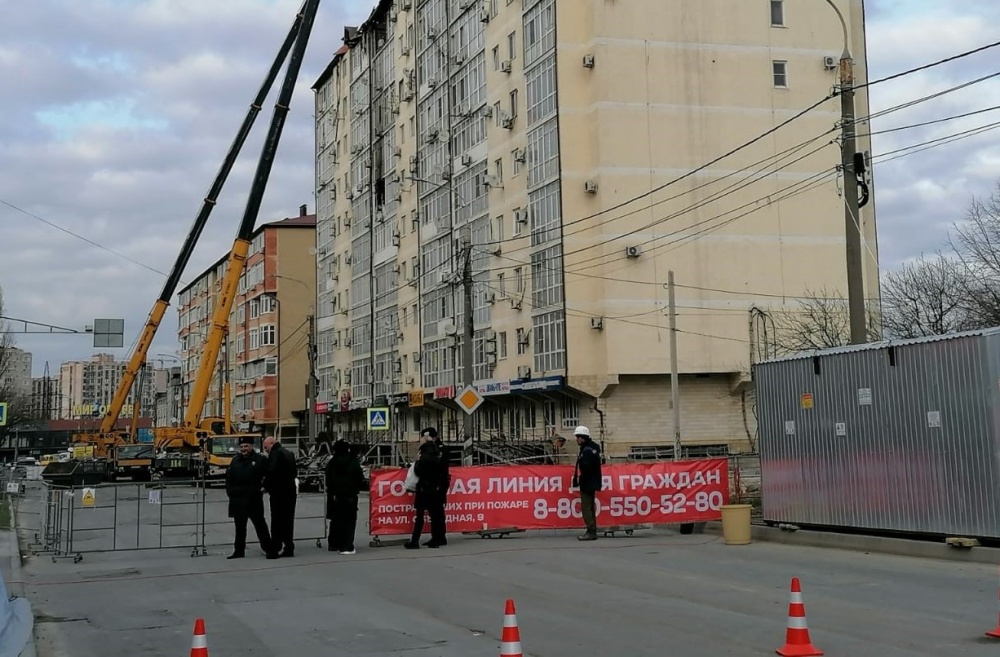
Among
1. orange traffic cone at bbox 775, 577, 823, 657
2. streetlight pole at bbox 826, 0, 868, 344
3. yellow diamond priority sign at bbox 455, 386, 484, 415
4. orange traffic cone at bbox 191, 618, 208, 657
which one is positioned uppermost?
streetlight pole at bbox 826, 0, 868, 344

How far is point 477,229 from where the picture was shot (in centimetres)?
5331

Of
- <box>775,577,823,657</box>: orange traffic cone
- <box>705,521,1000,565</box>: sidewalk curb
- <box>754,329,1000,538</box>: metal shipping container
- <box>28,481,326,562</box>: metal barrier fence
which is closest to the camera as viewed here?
<box>775,577,823,657</box>: orange traffic cone

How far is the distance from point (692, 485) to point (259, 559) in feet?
26.1

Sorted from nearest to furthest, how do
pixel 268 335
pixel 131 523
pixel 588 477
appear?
pixel 588 477 → pixel 131 523 → pixel 268 335

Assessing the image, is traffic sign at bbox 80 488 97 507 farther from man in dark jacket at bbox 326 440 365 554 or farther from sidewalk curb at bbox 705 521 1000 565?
sidewalk curb at bbox 705 521 1000 565

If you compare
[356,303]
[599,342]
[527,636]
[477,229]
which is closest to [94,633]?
[527,636]

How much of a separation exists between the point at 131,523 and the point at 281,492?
22.1 ft

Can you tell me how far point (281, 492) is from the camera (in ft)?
55.9

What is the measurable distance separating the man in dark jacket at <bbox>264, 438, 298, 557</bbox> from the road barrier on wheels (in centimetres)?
257

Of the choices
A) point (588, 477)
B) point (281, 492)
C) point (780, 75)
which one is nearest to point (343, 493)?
point (281, 492)

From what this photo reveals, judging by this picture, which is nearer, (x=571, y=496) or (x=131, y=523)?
(x=571, y=496)

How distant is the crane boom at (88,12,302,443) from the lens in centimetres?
4123

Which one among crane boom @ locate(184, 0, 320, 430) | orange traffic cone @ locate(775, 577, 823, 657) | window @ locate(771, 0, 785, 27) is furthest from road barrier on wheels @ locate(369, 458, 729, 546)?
window @ locate(771, 0, 785, 27)

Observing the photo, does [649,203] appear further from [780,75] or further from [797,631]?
[797,631]
